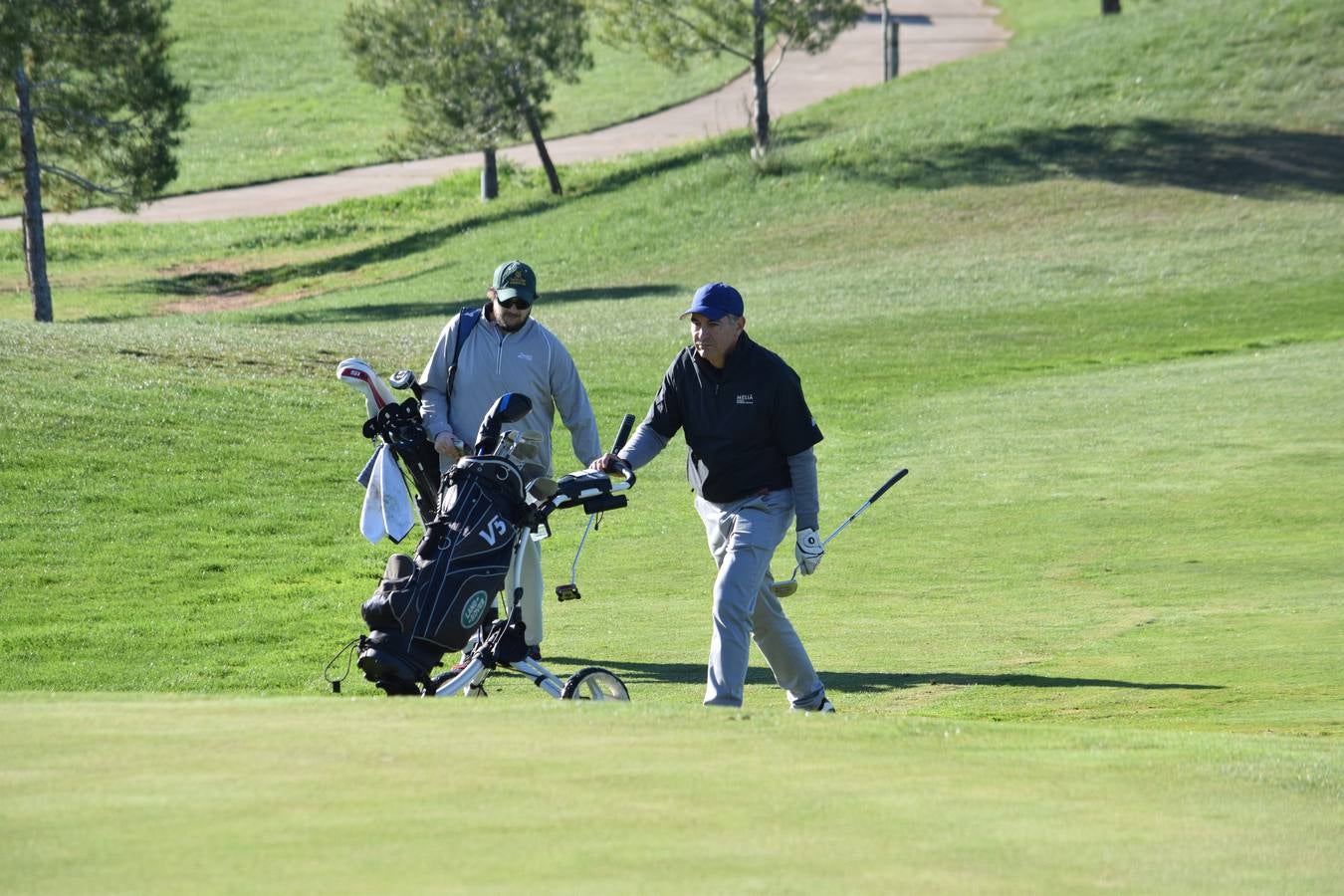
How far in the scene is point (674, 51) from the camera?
149 ft

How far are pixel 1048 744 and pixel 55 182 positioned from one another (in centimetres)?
3669

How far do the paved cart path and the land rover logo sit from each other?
137ft

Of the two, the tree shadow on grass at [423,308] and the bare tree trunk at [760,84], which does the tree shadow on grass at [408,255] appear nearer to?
the tree shadow on grass at [423,308]

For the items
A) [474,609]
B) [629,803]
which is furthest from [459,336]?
[629,803]

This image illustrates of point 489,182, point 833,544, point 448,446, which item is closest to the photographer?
point 448,446

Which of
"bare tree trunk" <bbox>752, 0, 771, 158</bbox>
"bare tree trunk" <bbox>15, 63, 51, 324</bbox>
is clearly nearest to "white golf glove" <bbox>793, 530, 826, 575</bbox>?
"bare tree trunk" <bbox>15, 63, 51, 324</bbox>

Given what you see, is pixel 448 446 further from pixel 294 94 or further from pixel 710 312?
pixel 294 94

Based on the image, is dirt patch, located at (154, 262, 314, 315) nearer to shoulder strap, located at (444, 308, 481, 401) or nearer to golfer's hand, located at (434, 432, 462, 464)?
shoulder strap, located at (444, 308, 481, 401)

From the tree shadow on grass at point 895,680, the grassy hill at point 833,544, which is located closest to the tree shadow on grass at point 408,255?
the grassy hill at point 833,544

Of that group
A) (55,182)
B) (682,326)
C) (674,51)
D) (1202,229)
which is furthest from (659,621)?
(674,51)

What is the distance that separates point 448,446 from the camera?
9.86 meters

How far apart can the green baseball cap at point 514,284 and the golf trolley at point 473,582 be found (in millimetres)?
1120

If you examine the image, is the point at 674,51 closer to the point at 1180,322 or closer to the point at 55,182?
the point at 55,182

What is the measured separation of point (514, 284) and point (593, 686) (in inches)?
106
